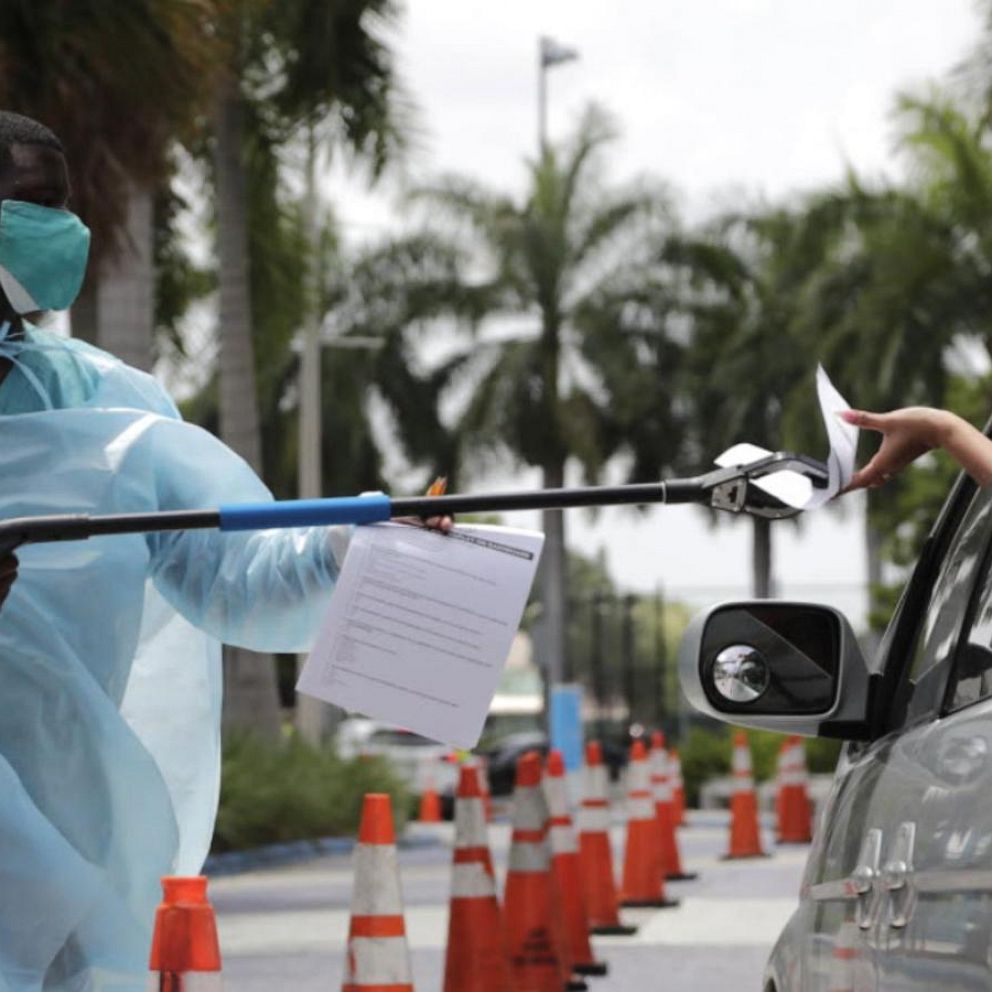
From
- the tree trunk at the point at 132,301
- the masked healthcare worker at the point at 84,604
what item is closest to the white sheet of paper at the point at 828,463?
the masked healthcare worker at the point at 84,604

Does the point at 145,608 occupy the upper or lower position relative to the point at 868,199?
lower

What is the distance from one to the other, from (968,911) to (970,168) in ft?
106

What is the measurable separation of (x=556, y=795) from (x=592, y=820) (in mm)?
1463

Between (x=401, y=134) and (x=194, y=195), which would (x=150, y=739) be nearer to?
(x=401, y=134)

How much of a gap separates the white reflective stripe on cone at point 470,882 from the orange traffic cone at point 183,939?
5.18 m

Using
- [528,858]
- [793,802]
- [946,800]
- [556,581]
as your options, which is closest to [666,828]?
[793,802]

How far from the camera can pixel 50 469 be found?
12.7 ft

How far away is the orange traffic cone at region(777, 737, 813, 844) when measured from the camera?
21.8 m

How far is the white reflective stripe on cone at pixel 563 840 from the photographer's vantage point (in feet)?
39.5

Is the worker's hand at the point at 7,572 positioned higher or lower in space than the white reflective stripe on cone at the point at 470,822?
higher

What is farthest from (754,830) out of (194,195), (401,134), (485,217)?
(485,217)

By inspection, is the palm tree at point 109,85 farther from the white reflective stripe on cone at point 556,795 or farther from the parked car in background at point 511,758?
the parked car in background at point 511,758

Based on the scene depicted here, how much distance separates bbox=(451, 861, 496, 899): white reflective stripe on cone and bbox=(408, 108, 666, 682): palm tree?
35.1 meters

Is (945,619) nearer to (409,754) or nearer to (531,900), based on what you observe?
(531,900)
